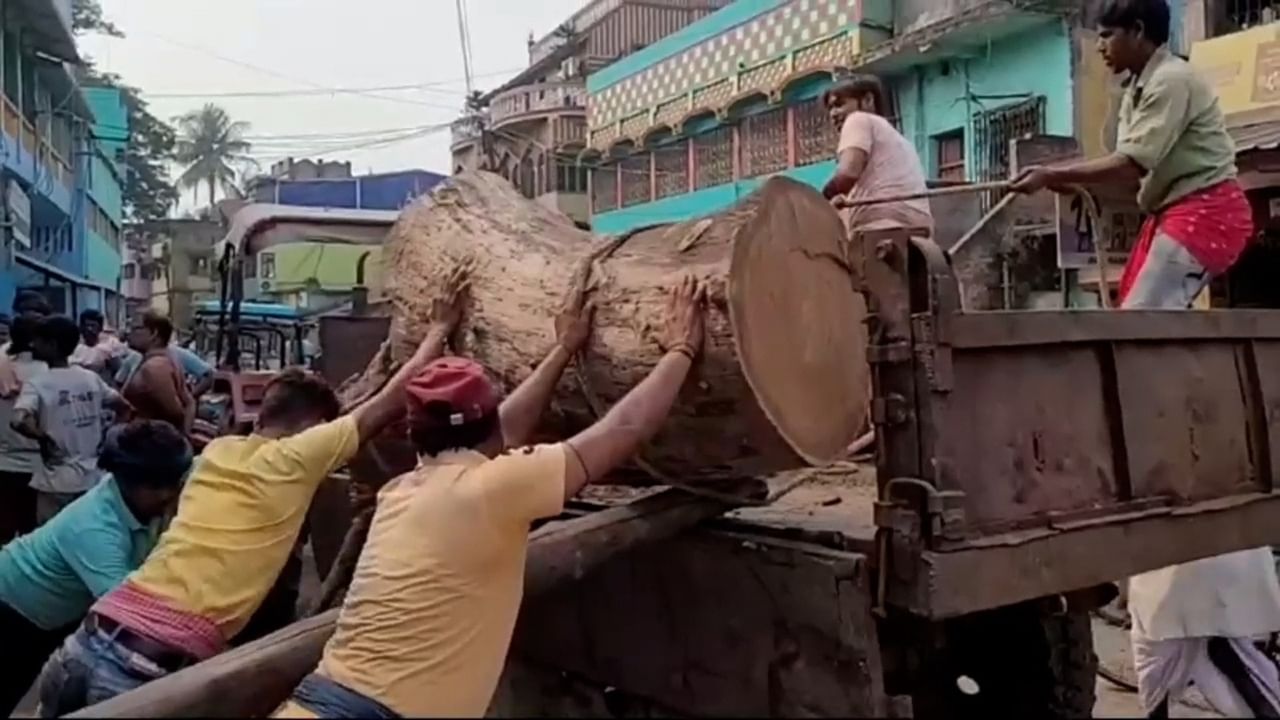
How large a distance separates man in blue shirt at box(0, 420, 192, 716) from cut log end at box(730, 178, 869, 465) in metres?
1.83

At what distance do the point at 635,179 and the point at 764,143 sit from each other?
17.4 feet

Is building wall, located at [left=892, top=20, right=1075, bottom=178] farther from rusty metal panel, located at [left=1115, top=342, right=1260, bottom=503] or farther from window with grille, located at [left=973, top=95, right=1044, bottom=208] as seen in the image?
rusty metal panel, located at [left=1115, top=342, right=1260, bottom=503]

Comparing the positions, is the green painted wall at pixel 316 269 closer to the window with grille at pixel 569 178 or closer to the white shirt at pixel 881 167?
the window with grille at pixel 569 178

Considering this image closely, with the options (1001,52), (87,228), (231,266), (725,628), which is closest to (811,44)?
(1001,52)

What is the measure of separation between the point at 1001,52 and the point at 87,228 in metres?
22.6

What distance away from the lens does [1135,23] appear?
166 inches

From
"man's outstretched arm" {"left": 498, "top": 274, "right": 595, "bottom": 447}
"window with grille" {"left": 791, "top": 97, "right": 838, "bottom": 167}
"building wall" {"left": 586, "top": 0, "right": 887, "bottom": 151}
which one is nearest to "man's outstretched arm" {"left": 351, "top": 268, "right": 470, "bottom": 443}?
"man's outstretched arm" {"left": 498, "top": 274, "right": 595, "bottom": 447}

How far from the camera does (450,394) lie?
9.25 ft


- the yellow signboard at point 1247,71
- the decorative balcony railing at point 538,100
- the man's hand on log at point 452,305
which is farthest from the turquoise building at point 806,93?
the man's hand on log at point 452,305

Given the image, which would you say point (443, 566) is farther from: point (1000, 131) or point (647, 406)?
point (1000, 131)

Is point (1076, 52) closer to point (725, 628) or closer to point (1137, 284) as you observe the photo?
point (1137, 284)

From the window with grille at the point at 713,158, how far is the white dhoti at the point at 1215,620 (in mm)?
16788

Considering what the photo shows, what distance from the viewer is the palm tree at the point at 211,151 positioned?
193 ft

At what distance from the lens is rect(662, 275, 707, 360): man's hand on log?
3297mm
